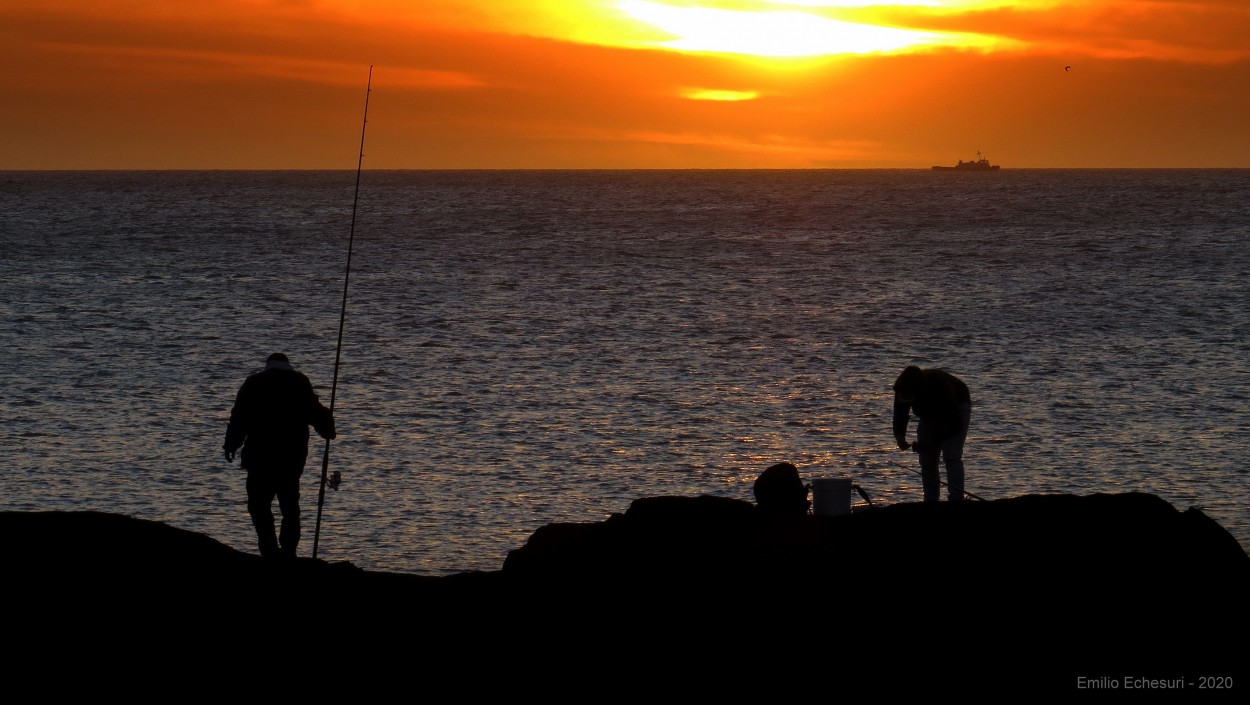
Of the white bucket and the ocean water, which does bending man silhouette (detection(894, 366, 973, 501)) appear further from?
the ocean water

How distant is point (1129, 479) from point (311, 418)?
31.4 feet

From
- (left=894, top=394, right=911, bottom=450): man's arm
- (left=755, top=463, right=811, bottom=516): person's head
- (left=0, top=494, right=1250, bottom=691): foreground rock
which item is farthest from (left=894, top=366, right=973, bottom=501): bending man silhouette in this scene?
(left=0, top=494, right=1250, bottom=691): foreground rock

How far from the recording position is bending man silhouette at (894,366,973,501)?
9.73 m

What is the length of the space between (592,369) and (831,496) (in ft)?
51.9

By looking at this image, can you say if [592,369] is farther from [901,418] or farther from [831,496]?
[831,496]

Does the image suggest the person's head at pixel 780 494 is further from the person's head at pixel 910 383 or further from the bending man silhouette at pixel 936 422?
the bending man silhouette at pixel 936 422

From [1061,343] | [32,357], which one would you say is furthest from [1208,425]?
[32,357]

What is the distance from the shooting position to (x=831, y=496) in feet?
27.3

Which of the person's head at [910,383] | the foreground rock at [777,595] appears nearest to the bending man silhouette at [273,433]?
the foreground rock at [777,595]

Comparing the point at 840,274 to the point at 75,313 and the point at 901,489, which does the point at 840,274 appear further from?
the point at 901,489

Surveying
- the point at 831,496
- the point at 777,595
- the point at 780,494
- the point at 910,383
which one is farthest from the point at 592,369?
the point at 777,595

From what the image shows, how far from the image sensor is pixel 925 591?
6.88 m

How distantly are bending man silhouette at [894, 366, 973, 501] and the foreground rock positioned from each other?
2343 mm

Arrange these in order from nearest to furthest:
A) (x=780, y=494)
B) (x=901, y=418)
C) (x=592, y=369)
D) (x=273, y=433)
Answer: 1. (x=780, y=494)
2. (x=273, y=433)
3. (x=901, y=418)
4. (x=592, y=369)
